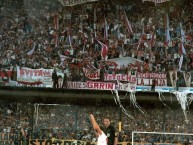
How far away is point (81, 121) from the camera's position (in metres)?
18.6

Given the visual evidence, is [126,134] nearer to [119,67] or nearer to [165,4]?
[119,67]

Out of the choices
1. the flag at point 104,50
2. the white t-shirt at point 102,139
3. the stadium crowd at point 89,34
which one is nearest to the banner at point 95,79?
the stadium crowd at point 89,34

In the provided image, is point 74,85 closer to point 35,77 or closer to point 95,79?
point 95,79

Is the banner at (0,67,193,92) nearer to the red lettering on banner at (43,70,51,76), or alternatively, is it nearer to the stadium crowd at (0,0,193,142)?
the red lettering on banner at (43,70,51,76)

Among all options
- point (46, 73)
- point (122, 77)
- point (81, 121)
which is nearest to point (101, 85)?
point (122, 77)

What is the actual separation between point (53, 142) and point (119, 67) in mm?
8301

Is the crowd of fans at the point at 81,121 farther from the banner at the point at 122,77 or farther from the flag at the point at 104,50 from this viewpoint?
the flag at the point at 104,50

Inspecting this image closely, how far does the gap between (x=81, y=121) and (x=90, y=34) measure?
8.65 m

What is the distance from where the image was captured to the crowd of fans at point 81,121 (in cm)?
1777

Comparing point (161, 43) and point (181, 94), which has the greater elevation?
point (161, 43)

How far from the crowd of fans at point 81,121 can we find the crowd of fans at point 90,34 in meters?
4.34

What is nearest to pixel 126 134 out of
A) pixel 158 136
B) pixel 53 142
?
pixel 158 136

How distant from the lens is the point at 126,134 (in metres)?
18.0

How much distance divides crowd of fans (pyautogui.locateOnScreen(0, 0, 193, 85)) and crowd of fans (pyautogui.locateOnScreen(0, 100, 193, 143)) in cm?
434
